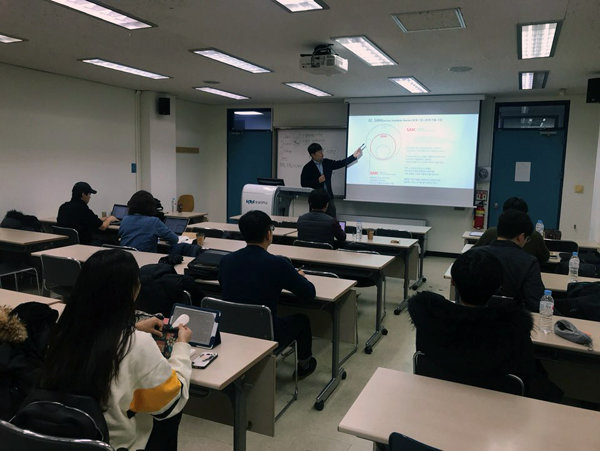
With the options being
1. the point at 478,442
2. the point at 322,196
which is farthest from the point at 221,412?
the point at 322,196

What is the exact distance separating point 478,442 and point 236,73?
5642mm

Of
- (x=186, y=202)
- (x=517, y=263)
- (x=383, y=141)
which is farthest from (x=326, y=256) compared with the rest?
(x=186, y=202)

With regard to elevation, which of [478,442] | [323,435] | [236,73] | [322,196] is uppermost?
[236,73]

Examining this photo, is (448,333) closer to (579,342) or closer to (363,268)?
(579,342)

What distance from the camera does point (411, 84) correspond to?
6.78 metres

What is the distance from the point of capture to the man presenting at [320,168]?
7413mm

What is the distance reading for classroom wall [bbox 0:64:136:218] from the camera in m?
6.20

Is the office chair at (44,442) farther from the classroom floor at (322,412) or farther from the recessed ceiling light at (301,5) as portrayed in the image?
the recessed ceiling light at (301,5)

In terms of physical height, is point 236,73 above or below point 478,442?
above

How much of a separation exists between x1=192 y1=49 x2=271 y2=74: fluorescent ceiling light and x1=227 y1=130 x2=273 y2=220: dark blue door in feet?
11.8

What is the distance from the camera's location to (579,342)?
2305 millimetres

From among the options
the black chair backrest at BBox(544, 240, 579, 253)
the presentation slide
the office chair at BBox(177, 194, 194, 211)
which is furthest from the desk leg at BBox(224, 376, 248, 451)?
the office chair at BBox(177, 194, 194, 211)

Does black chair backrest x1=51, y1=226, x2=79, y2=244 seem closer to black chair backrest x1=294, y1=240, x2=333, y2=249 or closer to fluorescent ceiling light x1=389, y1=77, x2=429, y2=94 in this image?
black chair backrest x1=294, y1=240, x2=333, y2=249

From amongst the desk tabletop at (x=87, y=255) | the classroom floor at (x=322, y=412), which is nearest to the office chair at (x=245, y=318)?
the classroom floor at (x=322, y=412)
